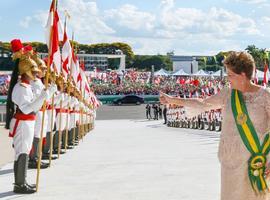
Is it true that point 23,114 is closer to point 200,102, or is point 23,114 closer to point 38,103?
point 38,103

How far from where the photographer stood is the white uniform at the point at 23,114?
702 centimetres

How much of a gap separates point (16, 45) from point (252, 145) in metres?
4.22

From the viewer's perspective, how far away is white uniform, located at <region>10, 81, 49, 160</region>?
23.0ft

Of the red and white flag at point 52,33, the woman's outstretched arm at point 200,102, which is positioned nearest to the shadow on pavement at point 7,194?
Result: the red and white flag at point 52,33

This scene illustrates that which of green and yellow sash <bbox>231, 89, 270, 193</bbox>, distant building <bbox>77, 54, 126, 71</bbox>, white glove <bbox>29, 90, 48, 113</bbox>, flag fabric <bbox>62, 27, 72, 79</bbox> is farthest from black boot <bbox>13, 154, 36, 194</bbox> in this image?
distant building <bbox>77, 54, 126, 71</bbox>

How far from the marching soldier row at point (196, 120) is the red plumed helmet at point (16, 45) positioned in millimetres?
14053

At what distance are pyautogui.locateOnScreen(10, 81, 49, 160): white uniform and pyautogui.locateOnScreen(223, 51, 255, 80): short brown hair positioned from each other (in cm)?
327

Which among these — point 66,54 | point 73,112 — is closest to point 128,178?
point 66,54

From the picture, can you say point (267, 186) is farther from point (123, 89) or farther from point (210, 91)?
point (123, 89)

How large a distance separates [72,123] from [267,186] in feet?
36.4

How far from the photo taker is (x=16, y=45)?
7523mm

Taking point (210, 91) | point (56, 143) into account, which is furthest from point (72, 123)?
point (210, 91)

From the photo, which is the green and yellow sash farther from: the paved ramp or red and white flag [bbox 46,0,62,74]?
red and white flag [bbox 46,0,62,74]

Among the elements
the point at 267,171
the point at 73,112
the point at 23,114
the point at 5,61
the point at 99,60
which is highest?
the point at 99,60
